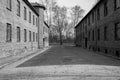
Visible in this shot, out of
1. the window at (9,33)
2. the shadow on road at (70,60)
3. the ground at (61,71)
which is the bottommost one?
the shadow on road at (70,60)

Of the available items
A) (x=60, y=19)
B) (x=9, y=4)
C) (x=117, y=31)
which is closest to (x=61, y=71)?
(x=117, y=31)

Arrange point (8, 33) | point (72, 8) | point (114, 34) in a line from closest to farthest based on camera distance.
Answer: point (8, 33), point (114, 34), point (72, 8)

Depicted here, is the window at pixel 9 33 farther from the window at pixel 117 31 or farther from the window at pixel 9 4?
the window at pixel 117 31

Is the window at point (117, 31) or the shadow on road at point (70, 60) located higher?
the window at point (117, 31)

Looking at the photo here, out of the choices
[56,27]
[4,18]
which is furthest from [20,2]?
[56,27]

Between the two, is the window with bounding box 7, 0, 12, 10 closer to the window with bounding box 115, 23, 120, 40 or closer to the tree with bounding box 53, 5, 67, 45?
the window with bounding box 115, 23, 120, 40

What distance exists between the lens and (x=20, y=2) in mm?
16234

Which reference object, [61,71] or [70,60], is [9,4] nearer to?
[70,60]

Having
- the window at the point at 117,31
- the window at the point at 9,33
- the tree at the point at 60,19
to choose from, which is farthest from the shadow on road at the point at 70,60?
the tree at the point at 60,19

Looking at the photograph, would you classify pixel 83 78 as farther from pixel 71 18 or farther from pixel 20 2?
pixel 71 18

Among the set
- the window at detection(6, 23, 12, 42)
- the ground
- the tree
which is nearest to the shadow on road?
the ground

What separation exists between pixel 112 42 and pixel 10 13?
468 inches

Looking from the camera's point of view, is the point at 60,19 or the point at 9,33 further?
the point at 60,19

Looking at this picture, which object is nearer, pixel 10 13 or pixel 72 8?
pixel 10 13
